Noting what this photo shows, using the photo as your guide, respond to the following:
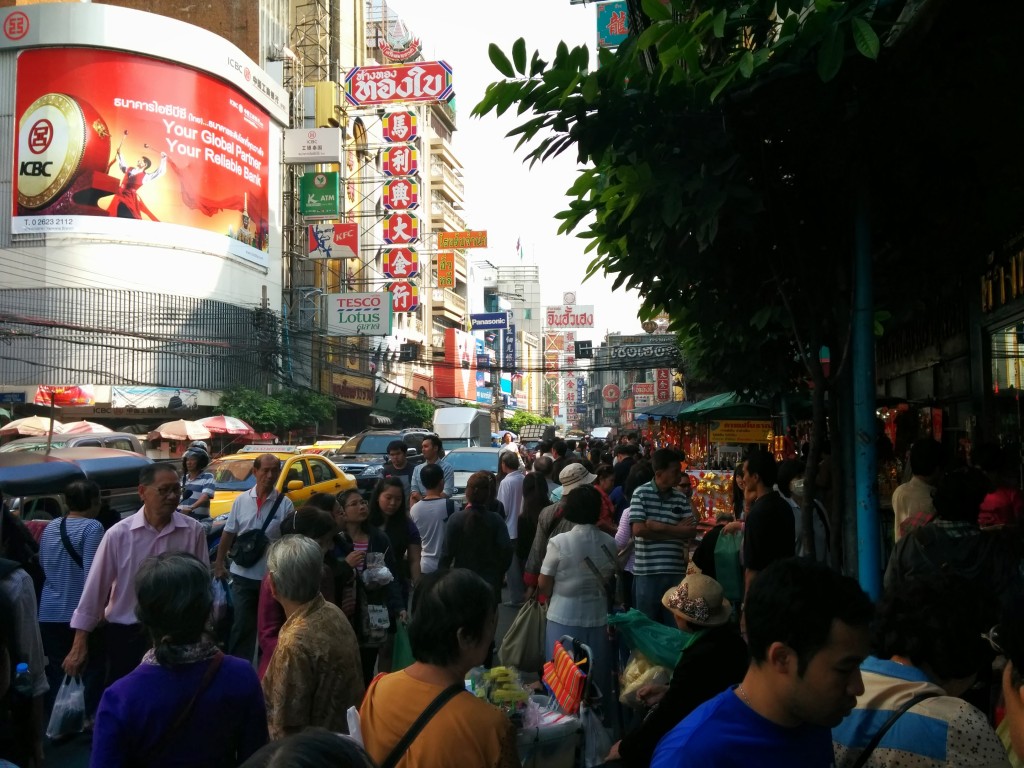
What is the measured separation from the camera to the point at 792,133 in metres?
4.74

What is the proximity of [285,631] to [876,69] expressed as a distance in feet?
11.3

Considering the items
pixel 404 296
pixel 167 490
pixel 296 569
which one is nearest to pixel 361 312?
pixel 404 296

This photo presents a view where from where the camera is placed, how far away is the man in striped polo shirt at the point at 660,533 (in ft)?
23.7

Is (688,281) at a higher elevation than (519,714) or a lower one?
higher

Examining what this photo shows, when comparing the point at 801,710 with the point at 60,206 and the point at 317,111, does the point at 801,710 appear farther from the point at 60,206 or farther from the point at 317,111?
the point at 317,111

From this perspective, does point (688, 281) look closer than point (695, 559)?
Yes

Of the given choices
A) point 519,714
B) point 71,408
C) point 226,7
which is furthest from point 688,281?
point 226,7

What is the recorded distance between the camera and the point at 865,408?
4.80 metres

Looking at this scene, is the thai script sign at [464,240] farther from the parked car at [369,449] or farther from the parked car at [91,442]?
the parked car at [91,442]

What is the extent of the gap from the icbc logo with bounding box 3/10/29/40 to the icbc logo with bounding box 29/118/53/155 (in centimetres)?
336

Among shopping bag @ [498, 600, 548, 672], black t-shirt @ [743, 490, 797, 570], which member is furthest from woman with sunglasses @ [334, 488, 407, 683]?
black t-shirt @ [743, 490, 797, 570]

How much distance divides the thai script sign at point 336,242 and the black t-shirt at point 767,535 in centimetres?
4025

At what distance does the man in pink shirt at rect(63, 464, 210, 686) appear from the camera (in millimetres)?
5945

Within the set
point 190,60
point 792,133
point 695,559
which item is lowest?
point 695,559
